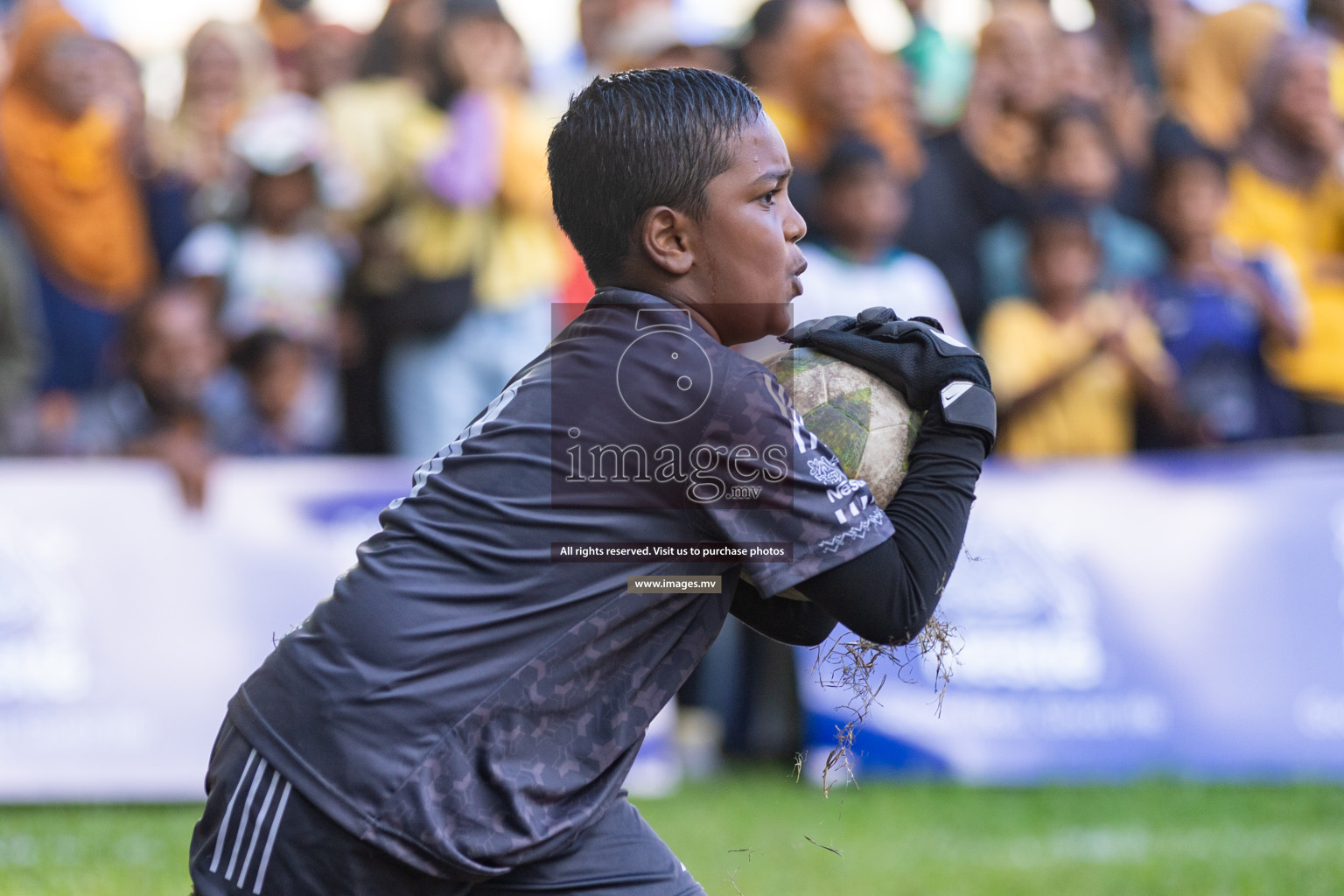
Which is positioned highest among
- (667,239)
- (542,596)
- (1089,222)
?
(667,239)

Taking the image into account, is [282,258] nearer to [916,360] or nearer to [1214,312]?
[1214,312]

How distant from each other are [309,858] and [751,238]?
111cm

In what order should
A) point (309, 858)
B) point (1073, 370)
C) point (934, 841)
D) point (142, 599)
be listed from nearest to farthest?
point (309, 858) < point (934, 841) < point (142, 599) < point (1073, 370)

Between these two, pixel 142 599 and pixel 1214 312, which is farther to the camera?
pixel 1214 312

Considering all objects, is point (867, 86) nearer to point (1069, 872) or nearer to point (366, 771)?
point (1069, 872)

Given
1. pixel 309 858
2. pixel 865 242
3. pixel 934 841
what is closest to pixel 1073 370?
pixel 865 242

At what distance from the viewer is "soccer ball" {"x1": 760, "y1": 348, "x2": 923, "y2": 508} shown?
2.15 meters

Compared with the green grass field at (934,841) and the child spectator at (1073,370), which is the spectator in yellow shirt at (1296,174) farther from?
the green grass field at (934,841)

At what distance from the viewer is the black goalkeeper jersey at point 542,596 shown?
188 centimetres

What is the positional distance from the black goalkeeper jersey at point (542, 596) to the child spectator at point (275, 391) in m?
4.66

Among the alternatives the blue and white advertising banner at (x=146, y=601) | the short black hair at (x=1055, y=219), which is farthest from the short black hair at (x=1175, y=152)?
the blue and white advertising banner at (x=146, y=601)

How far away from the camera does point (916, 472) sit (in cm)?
209

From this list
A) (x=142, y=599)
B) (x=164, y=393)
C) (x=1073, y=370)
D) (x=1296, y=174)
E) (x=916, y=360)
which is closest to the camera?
(x=916, y=360)

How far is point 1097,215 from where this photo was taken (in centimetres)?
696
